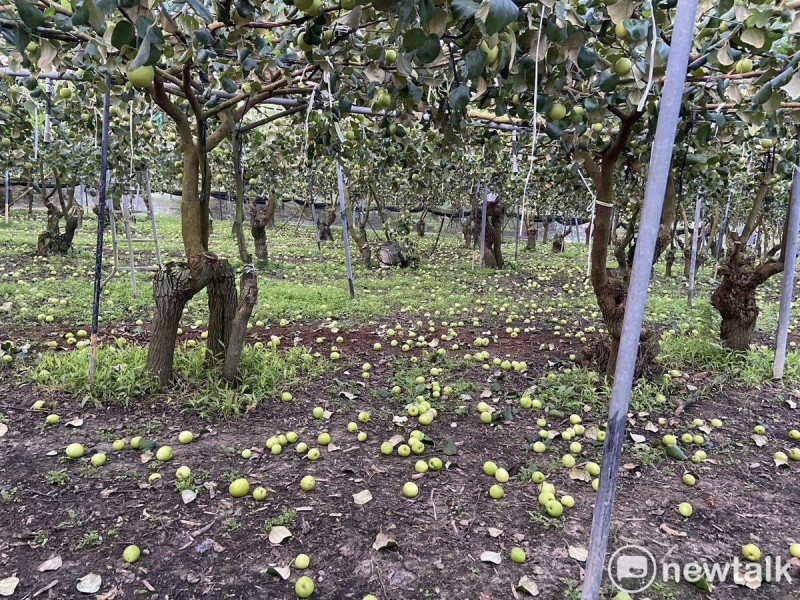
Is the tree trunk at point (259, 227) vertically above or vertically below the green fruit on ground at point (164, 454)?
above

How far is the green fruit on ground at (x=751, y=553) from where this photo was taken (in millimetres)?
2018

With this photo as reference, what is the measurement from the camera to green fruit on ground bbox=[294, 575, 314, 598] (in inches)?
67.9

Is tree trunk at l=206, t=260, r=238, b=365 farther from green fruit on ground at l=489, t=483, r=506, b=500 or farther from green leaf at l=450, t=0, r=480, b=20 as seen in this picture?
green leaf at l=450, t=0, r=480, b=20

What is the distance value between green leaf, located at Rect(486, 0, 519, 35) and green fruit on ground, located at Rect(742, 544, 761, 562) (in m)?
2.25

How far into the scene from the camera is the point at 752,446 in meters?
3.05

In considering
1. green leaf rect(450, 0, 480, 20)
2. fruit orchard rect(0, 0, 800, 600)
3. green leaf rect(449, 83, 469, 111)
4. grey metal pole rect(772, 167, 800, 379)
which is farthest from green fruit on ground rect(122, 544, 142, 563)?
grey metal pole rect(772, 167, 800, 379)

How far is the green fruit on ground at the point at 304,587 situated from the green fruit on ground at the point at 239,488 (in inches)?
26.2

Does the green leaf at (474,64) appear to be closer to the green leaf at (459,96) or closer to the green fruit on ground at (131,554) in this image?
the green leaf at (459,96)

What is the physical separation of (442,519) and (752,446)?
2.14 metres

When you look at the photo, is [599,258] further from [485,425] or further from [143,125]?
[143,125]

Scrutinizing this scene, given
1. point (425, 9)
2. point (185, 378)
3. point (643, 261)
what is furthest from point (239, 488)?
point (425, 9)

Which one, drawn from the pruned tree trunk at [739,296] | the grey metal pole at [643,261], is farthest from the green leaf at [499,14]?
the pruned tree trunk at [739,296]

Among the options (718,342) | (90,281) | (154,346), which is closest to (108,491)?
(154,346)

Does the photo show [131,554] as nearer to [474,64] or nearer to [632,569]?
[632,569]
